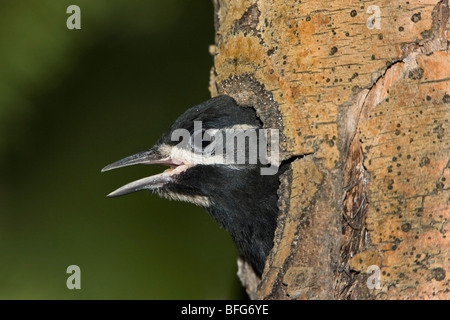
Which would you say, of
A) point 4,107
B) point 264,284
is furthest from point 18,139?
point 264,284

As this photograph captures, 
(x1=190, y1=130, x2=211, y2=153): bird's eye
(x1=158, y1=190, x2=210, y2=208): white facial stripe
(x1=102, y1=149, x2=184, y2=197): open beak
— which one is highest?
(x1=190, y1=130, x2=211, y2=153): bird's eye

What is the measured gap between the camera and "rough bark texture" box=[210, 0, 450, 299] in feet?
12.7

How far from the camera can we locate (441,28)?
401 cm

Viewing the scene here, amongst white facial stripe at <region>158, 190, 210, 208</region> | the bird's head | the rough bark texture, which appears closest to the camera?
the rough bark texture

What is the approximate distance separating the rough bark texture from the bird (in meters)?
0.59

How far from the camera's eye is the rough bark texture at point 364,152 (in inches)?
153

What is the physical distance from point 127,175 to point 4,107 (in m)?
1.15

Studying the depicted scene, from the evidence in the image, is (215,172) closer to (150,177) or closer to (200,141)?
(200,141)

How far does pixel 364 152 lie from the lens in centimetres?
392

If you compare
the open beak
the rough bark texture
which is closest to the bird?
the open beak

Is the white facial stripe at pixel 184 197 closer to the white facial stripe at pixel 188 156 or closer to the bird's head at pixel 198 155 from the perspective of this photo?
the bird's head at pixel 198 155

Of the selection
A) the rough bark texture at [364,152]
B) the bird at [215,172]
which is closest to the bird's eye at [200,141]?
the bird at [215,172]

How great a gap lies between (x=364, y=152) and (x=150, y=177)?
171 cm

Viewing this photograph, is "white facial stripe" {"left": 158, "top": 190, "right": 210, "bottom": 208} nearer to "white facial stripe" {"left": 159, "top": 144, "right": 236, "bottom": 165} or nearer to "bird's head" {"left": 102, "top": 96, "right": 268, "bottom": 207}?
"bird's head" {"left": 102, "top": 96, "right": 268, "bottom": 207}
